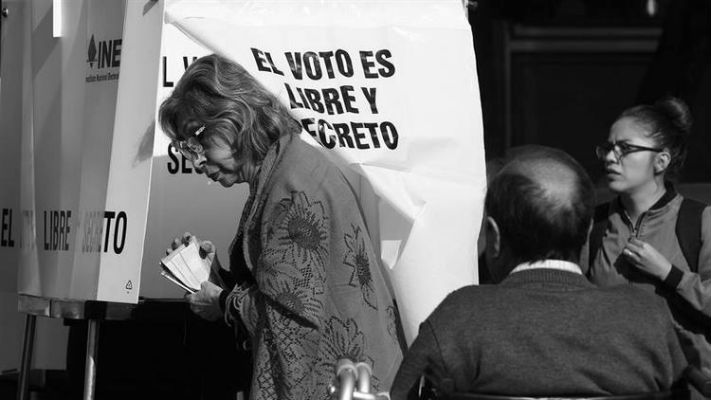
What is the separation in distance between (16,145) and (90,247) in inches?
A: 37.6

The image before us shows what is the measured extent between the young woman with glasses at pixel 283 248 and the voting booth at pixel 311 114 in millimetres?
301

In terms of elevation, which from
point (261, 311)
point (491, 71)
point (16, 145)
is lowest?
point (261, 311)

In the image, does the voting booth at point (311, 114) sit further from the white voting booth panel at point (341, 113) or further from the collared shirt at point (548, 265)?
the collared shirt at point (548, 265)

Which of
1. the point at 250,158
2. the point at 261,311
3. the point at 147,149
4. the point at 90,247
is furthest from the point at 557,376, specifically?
the point at 90,247

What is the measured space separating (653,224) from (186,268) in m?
1.46

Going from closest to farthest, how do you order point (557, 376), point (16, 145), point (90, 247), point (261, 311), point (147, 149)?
1. point (557, 376)
2. point (261, 311)
3. point (147, 149)
4. point (90, 247)
5. point (16, 145)

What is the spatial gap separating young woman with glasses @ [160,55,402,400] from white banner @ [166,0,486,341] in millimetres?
460

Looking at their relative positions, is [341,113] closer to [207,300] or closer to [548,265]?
[207,300]

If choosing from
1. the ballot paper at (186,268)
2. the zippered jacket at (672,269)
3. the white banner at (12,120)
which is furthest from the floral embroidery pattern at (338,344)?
the white banner at (12,120)

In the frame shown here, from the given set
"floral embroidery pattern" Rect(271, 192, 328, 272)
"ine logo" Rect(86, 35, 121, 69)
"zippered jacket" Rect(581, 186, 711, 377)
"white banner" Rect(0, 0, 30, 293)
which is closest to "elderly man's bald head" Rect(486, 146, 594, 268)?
"floral embroidery pattern" Rect(271, 192, 328, 272)

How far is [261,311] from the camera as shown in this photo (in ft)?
12.5

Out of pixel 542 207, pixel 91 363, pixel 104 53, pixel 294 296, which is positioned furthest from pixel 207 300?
pixel 542 207

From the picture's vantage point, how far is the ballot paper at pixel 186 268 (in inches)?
161

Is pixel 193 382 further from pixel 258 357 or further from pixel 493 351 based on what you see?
pixel 493 351
